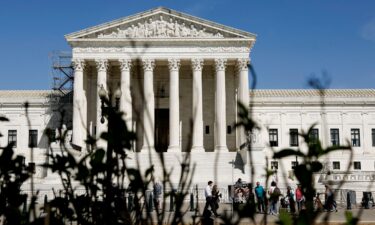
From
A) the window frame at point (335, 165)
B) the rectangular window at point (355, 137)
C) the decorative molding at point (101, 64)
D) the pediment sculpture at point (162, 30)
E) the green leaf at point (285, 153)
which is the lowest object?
the window frame at point (335, 165)

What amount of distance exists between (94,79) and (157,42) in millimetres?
8714

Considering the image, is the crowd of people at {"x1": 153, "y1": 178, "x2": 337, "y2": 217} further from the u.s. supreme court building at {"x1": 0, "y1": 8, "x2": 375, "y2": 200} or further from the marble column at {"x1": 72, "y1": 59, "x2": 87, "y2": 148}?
the marble column at {"x1": 72, "y1": 59, "x2": 87, "y2": 148}

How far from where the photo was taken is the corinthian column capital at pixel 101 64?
46150 millimetres

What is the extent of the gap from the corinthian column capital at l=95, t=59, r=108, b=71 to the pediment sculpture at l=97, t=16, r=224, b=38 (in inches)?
103

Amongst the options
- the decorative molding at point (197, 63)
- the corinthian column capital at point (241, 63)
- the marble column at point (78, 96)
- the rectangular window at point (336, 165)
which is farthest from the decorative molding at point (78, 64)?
the rectangular window at point (336, 165)

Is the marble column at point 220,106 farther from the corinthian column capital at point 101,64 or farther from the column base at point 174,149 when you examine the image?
the corinthian column capital at point 101,64

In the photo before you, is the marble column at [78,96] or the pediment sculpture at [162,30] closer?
the marble column at [78,96]

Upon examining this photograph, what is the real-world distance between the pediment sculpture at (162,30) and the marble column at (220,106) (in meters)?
3.09

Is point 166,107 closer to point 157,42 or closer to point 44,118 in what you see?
point 157,42

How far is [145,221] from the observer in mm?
3326

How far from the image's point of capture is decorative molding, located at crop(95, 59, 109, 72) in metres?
46.1

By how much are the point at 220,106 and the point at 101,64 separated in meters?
12.1

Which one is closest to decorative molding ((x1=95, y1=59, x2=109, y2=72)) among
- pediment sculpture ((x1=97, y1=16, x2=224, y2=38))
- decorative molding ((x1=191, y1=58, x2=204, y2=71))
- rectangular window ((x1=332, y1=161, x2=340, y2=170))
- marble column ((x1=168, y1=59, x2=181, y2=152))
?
pediment sculpture ((x1=97, y1=16, x2=224, y2=38))

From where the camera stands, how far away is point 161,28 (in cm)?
4731
